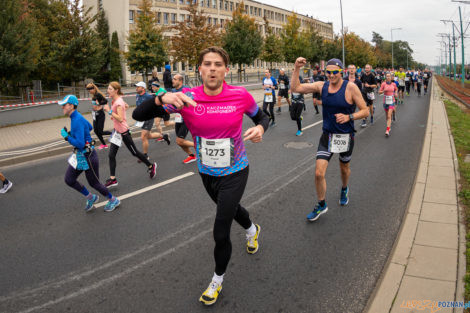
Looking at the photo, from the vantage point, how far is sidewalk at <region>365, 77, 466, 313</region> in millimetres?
3158

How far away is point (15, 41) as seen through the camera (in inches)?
675

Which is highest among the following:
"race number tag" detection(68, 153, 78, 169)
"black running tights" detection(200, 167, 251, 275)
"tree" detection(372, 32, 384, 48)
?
"tree" detection(372, 32, 384, 48)

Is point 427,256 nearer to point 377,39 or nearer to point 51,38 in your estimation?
point 51,38

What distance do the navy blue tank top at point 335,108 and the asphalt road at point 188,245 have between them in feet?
4.21

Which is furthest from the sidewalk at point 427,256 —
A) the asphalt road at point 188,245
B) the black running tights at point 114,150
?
the black running tights at point 114,150

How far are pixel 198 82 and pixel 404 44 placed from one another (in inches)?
6854

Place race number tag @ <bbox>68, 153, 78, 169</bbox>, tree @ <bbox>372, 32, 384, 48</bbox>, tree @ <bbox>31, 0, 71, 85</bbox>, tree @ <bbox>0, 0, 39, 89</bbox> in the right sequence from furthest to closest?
tree @ <bbox>372, 32, 384, 48</bbox>, tree @ <bbox>31, 0, 71, 85</bbox>, tree @ <bbox>0, 0, 39, 89</bbox>, race number tag @ <bbox>68, 153, 78, 169</bbox>

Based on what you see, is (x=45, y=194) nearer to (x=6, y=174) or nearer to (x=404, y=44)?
(x=6, y=174)

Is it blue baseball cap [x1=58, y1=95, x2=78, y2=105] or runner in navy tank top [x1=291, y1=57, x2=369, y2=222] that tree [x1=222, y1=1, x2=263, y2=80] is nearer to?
blue baseball cap [x1=58, y1=95, x2=78, y2=105]

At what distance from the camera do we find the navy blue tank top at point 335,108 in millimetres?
4957

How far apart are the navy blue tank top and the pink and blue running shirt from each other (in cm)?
210

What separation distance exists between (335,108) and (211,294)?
3145 mm

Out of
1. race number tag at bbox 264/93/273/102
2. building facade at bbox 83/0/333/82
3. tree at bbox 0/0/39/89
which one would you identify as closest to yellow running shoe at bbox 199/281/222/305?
race number tag at bbox 264/93/273/102

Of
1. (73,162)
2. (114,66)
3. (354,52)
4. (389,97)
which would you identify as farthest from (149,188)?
(354,52)
